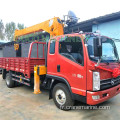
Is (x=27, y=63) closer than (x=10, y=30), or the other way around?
(x=27, y=63)

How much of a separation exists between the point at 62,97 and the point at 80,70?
41.5 inches

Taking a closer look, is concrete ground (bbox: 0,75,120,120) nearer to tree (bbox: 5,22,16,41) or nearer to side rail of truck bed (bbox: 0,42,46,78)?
side rail of truck bed (bbox: 0,42,46,78)

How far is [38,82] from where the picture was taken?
14.0 feet

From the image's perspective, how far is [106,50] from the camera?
142 inches

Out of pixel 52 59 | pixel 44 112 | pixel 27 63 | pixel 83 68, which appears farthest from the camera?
pixel 27 63

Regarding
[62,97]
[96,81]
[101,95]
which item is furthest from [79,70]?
[62,97]

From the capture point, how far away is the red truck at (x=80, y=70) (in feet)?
9.51

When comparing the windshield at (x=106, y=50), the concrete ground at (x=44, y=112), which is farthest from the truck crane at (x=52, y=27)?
the concrete ground at (x=44, y=112)

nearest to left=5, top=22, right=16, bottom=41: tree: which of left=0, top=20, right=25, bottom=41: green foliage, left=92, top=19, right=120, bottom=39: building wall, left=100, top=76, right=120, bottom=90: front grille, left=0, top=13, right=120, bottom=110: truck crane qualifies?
left=0, top=20, right=25, bottom=41: green foliage

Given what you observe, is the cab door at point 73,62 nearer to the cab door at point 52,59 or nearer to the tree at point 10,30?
the cab door at point 52,59

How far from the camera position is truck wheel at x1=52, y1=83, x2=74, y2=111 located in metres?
3.38

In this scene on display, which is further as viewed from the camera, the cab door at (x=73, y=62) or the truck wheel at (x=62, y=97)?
the truck wheel at (x=62, y=97)

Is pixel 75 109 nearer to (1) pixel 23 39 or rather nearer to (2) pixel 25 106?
(2) pixel 25 106

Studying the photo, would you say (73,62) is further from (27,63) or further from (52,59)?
(27,63)
